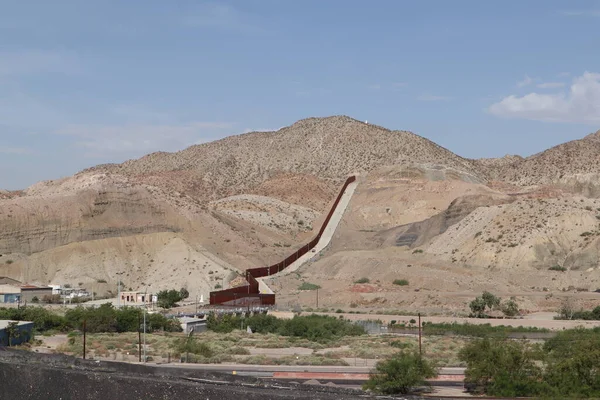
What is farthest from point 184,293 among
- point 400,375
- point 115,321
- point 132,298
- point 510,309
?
point 400,375

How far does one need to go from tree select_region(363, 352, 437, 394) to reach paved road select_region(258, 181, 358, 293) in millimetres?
39872

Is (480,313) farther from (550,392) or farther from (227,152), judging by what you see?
(227,152)

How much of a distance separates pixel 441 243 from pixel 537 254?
39.6 feet

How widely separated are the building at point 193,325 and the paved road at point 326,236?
14.9 metres

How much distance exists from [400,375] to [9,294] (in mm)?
46145

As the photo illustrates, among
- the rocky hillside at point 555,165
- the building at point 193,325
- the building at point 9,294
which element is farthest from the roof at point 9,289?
the rocky hillside at point 555,165

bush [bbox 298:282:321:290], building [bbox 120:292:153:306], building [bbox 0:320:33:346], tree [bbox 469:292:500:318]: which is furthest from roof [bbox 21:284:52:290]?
tree [bbox 469:292:500:318]

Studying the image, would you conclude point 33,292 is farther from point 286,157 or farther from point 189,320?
point 286,157

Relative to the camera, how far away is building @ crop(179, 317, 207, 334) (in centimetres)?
5622

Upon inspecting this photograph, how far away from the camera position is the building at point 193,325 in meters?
56.2

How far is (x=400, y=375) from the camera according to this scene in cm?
3228

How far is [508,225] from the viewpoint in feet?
279

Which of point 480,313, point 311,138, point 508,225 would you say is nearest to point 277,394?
point 480,313

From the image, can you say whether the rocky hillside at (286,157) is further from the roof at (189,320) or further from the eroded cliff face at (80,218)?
the roof at (189,320)
